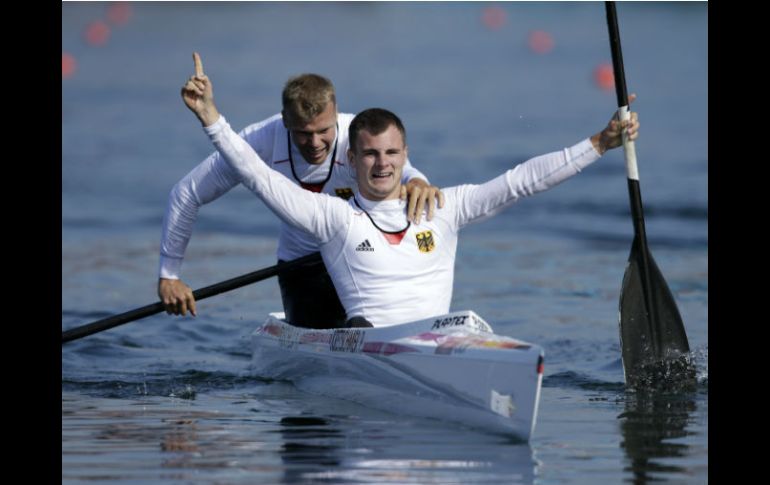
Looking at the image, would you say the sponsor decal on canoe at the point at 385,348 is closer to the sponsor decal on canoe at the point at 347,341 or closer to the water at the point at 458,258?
the sponsor decal on canoe at the point at 347,341

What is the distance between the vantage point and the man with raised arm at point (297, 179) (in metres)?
8.30

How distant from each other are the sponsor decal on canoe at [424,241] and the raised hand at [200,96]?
131 cm

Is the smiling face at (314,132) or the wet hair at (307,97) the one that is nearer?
the wet hair at (307,97)

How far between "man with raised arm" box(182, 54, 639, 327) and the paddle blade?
3.46 ft

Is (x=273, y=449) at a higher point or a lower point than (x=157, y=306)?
lower

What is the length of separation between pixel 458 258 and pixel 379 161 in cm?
689

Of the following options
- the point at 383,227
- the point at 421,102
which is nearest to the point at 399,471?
the point at 383,227

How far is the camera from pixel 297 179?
884 centimetres

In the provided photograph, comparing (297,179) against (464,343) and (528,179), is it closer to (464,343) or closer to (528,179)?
(528,179)

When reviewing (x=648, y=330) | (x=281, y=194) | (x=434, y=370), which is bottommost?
(x=434, y=370)

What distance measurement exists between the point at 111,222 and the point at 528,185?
10.4 metres

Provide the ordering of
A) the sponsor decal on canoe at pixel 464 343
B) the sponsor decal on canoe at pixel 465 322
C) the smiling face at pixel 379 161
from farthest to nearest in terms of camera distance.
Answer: the smiling face at pixel 379 161 → the sponsor decal on canoe at pixel 465 322 → the sponsor decal on canoe at pixel 464 343

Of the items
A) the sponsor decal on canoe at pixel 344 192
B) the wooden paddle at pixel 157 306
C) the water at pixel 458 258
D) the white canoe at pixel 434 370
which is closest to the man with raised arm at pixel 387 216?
the white canoe at pixel 434 370

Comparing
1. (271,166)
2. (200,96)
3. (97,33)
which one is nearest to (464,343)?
(200,96)
